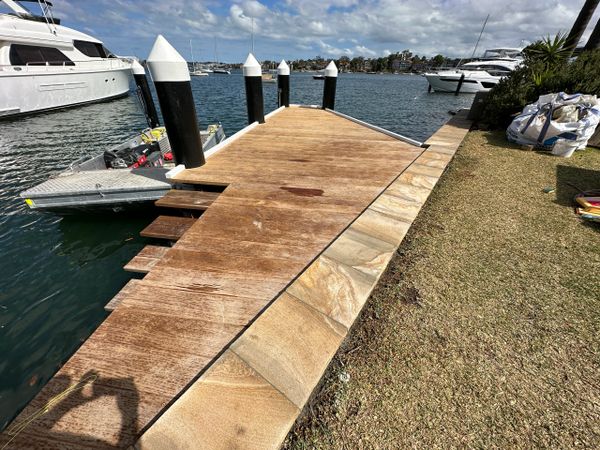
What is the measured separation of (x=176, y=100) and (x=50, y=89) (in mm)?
20835


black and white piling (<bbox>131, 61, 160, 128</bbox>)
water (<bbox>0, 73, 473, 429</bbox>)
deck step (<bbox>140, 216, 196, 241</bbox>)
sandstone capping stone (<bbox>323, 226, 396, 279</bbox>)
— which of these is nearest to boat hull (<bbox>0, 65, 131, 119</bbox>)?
water (<bbox>0, 73, 473, 429</bbox>)

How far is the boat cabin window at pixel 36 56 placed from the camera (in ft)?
48.5

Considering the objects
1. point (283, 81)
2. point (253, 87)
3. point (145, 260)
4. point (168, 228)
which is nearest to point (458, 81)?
point (283, 81)

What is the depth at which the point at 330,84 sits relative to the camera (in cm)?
919

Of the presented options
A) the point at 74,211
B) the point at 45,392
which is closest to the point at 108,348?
the point at 45,392

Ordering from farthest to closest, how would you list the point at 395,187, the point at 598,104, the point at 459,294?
the point at 598,104, the point at 395,187, the point at 459,294

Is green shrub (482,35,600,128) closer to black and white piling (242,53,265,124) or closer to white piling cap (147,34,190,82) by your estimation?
black and white piling (242,53,265,124)

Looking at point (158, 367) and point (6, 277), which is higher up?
point (158, 367)

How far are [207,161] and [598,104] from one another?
376 inches

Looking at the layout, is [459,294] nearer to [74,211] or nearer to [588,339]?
[588,339]

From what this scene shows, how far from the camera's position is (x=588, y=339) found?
6.61ft

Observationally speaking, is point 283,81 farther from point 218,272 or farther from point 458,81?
point 458,81

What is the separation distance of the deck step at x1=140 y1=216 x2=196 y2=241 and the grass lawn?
7.92 feet

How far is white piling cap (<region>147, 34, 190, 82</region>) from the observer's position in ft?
11.6
